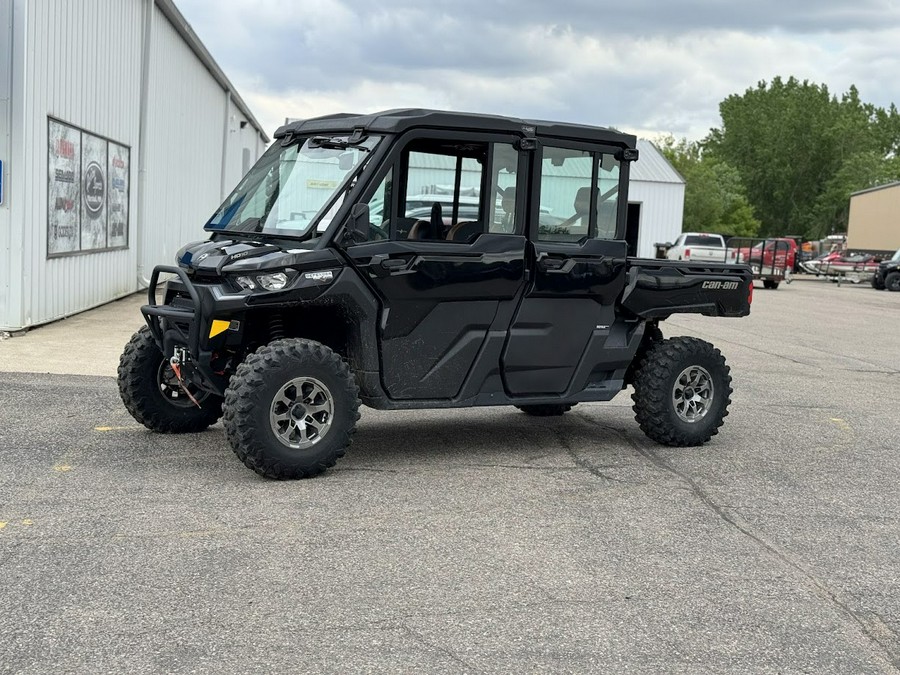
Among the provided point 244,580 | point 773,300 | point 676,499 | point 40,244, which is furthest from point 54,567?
point 773,300

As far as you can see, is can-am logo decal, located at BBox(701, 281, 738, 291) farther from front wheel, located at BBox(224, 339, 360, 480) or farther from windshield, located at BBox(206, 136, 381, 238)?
front wheel, located at BBox(224, 339, 360, 480)

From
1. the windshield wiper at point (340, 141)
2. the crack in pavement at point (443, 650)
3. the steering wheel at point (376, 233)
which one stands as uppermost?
the windshield wiper at point (340, 141)

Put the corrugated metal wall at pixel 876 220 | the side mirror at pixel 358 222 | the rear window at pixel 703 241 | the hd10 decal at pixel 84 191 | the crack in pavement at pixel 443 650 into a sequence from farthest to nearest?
the corrugated metal wall at pixel 876 220
the rear window at pixel 703 241
the hd10 decal at pixel 84 191
the side mirror at pixel 358 222
the crack in pavement at pixel 443 650

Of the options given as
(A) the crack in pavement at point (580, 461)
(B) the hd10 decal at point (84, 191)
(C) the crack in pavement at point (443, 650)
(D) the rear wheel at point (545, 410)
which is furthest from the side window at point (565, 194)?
(B) the hd10 decal at point (84, 191)

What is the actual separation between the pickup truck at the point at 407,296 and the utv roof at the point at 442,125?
0.01 m

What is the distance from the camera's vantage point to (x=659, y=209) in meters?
55.5

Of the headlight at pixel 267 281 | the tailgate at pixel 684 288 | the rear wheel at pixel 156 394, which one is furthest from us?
the tailgate at pixel 684 288

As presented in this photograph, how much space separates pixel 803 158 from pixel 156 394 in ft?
368

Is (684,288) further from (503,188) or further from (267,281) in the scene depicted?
(267,281)

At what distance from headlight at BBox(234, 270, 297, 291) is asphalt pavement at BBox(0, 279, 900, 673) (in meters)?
1.17

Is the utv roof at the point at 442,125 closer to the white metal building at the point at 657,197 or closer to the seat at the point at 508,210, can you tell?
the seat at the point at 508,210

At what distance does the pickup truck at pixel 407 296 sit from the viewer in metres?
6.84

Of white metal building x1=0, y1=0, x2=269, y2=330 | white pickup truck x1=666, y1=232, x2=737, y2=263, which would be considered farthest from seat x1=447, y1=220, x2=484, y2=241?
white pickup truck x1=666, y1=232, x2=737, y2=263

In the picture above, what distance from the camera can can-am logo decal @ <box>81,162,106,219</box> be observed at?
1688 cm
